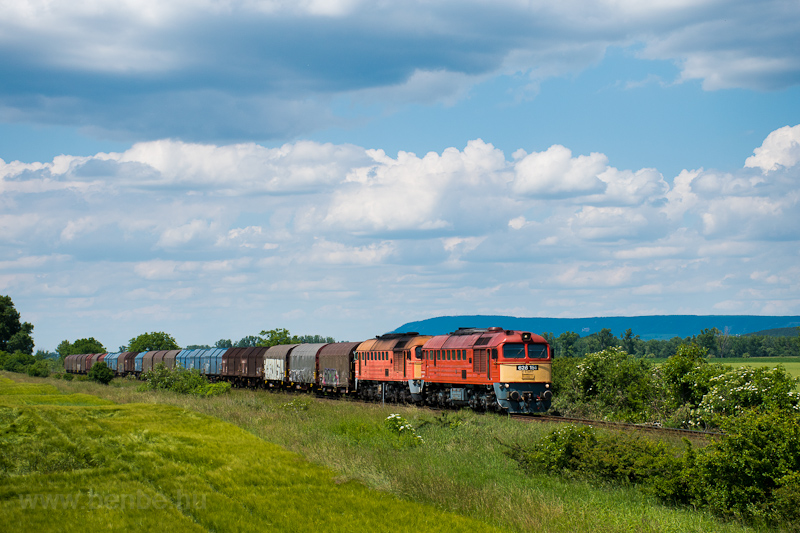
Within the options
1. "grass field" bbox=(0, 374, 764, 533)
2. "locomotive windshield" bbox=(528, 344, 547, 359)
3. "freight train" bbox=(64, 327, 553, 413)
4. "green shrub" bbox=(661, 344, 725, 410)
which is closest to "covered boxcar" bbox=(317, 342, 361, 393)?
"freight train" bbox=(64, 327, 553, 413)

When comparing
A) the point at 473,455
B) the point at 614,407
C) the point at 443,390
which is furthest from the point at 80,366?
the point at 473,455

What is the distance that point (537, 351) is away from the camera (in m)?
40.2

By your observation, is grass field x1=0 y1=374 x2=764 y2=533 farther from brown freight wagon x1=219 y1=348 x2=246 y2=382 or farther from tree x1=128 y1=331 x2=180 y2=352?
tree x1=128 y1=331 x2=180 y2=352

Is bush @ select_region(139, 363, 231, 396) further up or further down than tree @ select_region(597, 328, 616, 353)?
further down

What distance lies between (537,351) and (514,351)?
5.68ft

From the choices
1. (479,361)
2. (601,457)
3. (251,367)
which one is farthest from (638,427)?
(251,367)

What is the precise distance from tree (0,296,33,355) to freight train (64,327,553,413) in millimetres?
111654

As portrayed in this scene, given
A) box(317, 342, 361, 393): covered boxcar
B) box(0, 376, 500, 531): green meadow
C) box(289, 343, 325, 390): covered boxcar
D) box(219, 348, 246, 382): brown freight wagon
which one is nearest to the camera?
box(0, 376, 500, 531): green meadow

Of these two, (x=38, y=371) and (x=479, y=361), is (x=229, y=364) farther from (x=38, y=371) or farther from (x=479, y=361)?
(x=479, y=361)

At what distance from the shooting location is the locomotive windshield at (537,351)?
39.8 m

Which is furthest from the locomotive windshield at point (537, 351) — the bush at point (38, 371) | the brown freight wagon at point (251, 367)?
the bush at point (38, 371)

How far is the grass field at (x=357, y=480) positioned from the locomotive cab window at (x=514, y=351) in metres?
5.52

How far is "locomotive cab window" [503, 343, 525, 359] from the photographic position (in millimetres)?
38969

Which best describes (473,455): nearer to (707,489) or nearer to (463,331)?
(707,489)
